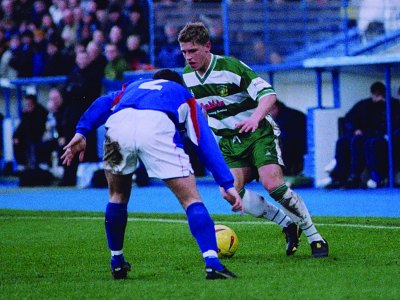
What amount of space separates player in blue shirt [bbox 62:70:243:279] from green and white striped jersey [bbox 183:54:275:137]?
4.95 ft

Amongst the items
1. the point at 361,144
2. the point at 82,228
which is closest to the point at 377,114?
the point at 361,144

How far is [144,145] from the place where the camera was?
7.82m

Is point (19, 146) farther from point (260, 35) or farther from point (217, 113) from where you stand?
point (217, 113)

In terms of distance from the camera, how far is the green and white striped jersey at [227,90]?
9.59m

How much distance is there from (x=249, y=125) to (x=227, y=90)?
77 cm

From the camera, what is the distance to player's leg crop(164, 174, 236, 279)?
7.80m

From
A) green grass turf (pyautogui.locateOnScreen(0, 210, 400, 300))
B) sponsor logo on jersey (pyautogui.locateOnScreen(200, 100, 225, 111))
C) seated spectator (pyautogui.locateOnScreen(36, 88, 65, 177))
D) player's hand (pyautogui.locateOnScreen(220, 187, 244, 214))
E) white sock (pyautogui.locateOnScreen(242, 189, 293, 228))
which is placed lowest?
seated spectator (pyautogui.locateOnScreen(36, 88, 65, 177))

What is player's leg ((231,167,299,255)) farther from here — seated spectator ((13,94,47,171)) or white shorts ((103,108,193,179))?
seated spectator ((13,94,47,171))

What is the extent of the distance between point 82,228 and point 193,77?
12.7 ft

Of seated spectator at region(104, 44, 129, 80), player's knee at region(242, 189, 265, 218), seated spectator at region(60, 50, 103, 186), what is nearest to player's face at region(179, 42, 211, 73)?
player's knee at region(242, 189, 265, 218)

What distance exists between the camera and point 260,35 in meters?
20.9

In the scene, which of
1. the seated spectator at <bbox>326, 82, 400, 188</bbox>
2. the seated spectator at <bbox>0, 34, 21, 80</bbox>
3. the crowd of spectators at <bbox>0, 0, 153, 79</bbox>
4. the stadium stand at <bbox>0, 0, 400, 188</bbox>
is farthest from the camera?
the seated spectator at <bbox>0, 34, 21, 80</bbox>

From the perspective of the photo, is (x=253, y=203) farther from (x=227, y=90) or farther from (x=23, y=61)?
(x=23, y=61)

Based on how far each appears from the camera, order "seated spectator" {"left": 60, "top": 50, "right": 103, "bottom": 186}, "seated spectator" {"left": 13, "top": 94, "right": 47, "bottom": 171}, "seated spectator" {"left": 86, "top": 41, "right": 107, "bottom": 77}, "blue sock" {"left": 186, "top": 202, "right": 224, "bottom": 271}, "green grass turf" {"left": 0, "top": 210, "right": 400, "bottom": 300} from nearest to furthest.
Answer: "green grass turf" {"left": 0, "top": 210, "right": 400, "bottom": 300}
"blue sock" {"left": 186, "top": 202, "right": 224, "bottom": 271}
"seated spectator" {"left": 60, "top": 50, "right": 103, "bottom": 186}
"seated spectator" {"left": 86, "top": 41, "right": 107, "bottom": 77}
"seated spectator" {"left": 13, "top": 94, "right": 47, "bottom": 171}
